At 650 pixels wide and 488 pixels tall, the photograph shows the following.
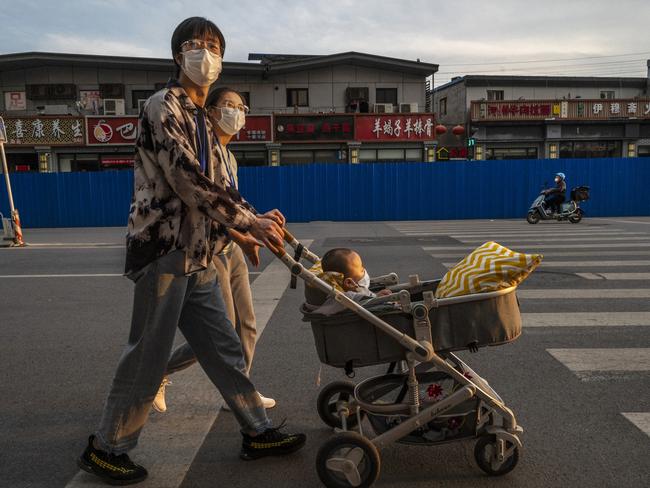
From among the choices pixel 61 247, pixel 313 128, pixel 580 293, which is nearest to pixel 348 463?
pixel 580 293

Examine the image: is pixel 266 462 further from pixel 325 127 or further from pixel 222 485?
pixel 325 127

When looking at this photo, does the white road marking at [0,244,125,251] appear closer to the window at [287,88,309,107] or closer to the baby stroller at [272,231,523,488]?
the baby stroller at [272,231,523,488]

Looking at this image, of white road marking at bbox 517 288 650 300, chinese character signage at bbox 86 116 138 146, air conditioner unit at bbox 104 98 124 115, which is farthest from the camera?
chinese character signage at bbox 86 116 138 146

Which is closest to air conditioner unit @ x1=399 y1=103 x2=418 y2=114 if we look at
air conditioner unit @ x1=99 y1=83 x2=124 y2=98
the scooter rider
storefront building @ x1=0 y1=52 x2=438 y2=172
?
storefront building @ x1=0 y1=52 x2=438 y2=172

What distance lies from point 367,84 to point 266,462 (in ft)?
92.5

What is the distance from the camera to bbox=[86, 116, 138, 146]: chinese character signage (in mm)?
28000

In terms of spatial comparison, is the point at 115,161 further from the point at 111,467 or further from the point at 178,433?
the point at 111,467

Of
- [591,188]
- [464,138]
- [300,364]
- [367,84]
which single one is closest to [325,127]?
[367,84]

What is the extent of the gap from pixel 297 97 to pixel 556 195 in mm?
15291

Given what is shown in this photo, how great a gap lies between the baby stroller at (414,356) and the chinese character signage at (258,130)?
26106 mm

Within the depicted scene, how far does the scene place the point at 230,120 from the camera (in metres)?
3.20

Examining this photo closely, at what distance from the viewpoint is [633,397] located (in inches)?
143

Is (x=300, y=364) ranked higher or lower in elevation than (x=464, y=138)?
lower

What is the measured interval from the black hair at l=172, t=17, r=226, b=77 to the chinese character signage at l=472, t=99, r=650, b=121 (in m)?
29.9
